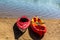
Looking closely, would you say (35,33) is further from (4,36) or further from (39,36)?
(4,36)

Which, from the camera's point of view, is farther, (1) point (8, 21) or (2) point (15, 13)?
(2) point (15, 13)

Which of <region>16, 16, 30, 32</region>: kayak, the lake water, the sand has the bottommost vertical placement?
the lake water

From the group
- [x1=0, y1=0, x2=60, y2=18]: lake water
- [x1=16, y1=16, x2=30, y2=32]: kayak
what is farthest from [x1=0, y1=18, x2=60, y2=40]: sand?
[x1=0, y1=0, x2=60, y2=18]: lake water

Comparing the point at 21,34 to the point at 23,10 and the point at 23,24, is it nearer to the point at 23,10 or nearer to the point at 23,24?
the point at 23,24

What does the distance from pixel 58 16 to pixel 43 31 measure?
23.7 feet

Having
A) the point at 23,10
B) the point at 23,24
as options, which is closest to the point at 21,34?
the point at 23,24

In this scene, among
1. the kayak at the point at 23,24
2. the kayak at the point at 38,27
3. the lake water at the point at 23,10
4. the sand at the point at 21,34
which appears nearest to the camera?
the sand at the point at 21,34

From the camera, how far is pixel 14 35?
615 inches

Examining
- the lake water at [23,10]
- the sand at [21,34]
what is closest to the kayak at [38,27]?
the sand at [21,34]

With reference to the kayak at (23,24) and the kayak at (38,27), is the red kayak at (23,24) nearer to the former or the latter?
the kayak at (23,24)

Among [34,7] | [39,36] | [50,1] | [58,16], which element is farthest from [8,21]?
[50,1]

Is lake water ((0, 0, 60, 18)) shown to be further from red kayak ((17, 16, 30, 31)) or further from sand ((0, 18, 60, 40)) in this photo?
red kayak ((17, 16, 30, 31))

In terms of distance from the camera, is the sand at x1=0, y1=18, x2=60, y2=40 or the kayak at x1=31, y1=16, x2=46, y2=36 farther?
the kayak at x1=31, y1=16, x2=46, y2=36

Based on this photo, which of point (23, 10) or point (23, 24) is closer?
point (23, 24)
